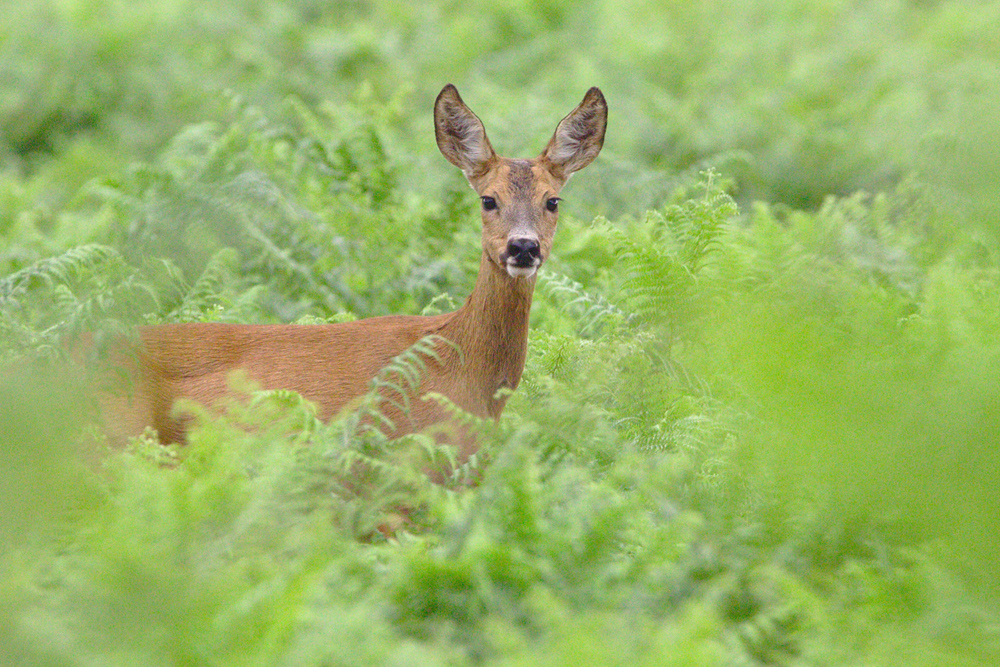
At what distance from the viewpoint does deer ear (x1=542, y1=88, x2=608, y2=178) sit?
15.2ft

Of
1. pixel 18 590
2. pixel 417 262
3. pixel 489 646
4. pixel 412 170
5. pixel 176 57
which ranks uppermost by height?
Answer: pixel 176 57

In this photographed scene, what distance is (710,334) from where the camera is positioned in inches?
145

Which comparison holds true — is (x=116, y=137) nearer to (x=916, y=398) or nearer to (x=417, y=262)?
(x=417, y=262)

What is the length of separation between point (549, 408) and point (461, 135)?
163cm

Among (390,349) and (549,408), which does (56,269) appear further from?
(549,408)

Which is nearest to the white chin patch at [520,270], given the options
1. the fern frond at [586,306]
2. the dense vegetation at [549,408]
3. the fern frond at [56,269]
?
the dense vegetation at [549,408]

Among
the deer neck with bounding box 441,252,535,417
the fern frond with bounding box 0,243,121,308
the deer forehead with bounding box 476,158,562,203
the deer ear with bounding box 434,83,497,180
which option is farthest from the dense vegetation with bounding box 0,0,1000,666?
the deer ear with bounding box 434,83,497,180

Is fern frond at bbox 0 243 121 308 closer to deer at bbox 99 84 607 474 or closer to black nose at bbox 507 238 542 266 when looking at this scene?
deer at bbox 99 84 607 474

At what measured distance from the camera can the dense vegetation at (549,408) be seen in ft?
7.73

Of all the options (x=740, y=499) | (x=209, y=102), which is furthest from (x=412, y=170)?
(x=740, y=499)

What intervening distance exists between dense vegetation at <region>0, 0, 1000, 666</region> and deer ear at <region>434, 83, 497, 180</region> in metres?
0.60

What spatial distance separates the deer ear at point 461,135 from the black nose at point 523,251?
1.85 feet

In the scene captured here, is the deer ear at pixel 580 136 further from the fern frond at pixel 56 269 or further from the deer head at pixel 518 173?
the fern frond at pixel 56 269

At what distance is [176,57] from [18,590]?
6999mm
